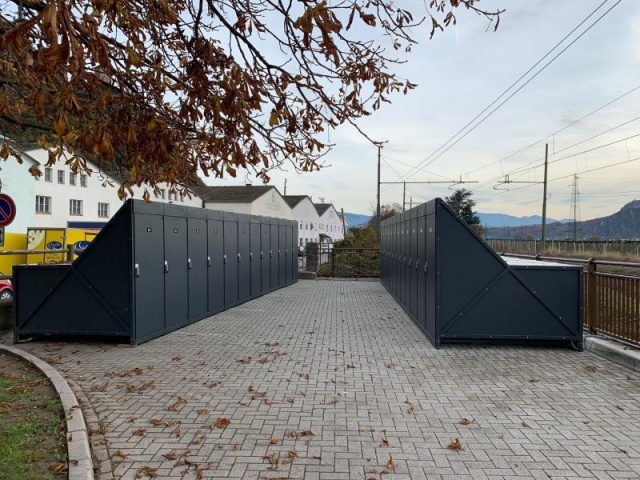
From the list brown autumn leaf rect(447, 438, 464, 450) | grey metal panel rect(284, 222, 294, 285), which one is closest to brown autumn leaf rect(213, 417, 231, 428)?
brown autumn leaf rect(447, 438, 464, 450)

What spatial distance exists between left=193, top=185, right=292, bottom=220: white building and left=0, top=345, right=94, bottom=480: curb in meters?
52.9

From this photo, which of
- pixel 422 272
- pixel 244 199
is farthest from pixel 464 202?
pixel 422 272

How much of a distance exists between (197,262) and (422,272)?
14.4 ft

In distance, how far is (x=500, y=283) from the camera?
765 centimetres

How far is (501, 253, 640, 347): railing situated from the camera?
22.4ft

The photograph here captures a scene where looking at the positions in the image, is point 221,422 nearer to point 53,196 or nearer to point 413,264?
point 413,264

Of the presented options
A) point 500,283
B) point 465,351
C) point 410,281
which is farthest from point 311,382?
point 410,281

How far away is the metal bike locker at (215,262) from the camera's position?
11.0 meters

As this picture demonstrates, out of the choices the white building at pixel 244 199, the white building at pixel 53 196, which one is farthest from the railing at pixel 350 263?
the white building at pixel 244 199

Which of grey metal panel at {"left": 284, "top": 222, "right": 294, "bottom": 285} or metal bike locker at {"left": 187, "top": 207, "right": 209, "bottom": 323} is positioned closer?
metal bike locker at {"left": 187, "top": 207, "right": 209, "bottom": 323}

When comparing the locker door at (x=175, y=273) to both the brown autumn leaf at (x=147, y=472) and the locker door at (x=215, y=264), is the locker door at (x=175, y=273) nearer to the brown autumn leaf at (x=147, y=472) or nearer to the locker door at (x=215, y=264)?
the locker door at (x=215, y=264)

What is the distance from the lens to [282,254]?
18109 millimetres

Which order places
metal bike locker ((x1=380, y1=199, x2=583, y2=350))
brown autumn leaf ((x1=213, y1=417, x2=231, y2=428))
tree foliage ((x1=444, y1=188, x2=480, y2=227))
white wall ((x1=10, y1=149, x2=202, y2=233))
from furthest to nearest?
tree foliage ((x1=444, y1=188, x2=480, y2=227))
white wall ((x1=10, y1=149, x2=202, y2=233))
metal bike locker ((x1=380, y1=199, x2=583, y2=350))
brown autumn leaf ((x1=213, y1=417, x2=231, y2=428))

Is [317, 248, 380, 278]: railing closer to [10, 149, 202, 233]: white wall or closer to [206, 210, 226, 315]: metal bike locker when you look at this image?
[206, 210, 226, 315]: metal bike locker
